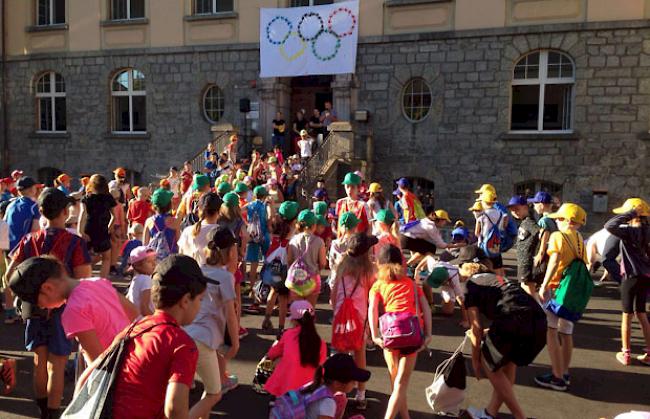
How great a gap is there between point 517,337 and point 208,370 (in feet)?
7.64

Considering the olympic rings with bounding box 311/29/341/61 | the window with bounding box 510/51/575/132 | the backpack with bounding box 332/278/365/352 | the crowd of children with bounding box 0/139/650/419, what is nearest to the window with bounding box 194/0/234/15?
the olympic rings with bounding box 311/29/341/61

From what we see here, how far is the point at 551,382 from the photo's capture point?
5543 millimetres

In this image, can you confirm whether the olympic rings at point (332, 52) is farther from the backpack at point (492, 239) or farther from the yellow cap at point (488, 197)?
the backpack at point (492, 239)

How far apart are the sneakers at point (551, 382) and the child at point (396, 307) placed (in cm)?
177

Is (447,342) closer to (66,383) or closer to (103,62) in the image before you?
(66,383)

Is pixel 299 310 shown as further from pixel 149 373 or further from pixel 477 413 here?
pixel 477 413

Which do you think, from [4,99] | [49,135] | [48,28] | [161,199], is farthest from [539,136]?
[4,99]

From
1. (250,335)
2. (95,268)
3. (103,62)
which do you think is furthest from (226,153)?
(250,335)

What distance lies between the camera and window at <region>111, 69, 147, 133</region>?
19297 millimetres

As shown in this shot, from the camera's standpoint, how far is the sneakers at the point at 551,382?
18.1 ft

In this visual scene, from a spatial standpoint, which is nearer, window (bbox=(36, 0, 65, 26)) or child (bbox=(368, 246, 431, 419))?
child (bbox=(368, 246, 431, 419))

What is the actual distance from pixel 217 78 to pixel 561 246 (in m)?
14.6

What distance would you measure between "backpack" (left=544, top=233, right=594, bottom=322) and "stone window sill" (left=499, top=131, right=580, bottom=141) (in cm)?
1018

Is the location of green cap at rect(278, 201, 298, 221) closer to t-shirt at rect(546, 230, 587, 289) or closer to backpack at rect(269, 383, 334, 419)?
t-shirt at rect(546, 230, 587, 289)
